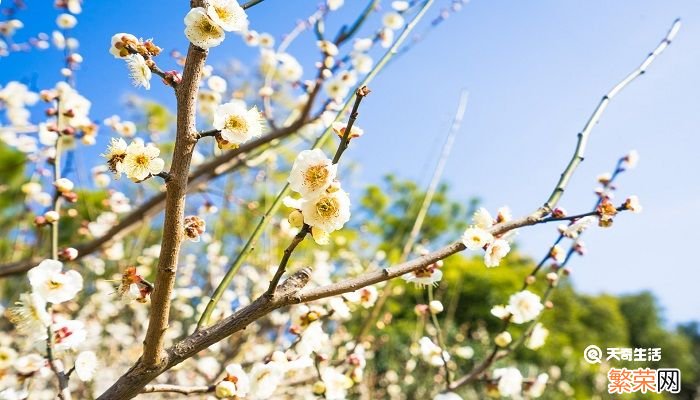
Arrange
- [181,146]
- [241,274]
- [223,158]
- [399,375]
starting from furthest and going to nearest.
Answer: [399,375]
[241,274]
[223,158]
[181,146]

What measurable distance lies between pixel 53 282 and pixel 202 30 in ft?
2.54

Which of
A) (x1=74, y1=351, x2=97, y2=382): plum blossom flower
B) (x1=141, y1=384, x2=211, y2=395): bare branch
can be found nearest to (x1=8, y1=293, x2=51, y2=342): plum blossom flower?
(x1=74, y1=351, x2=97, y2=382): plum blossom flower

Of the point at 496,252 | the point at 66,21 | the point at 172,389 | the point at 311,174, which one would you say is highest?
the point at 66,21

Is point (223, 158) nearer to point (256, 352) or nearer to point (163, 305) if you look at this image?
point (163, 305)

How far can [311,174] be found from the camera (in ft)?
2.72

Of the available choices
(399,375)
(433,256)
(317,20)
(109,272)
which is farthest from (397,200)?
(433,256)

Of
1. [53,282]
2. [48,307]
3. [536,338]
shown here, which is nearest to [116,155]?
[53,282]

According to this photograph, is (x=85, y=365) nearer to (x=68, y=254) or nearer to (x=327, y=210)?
(x=68, y=254)

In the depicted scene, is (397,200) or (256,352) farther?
(397,200)

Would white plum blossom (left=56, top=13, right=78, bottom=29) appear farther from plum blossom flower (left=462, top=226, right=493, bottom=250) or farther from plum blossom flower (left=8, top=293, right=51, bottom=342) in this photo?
plum blossom flower (left=462, top=226, right=493, bottom=250)

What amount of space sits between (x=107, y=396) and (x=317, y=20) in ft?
6.91

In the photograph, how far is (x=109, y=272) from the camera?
5934mm

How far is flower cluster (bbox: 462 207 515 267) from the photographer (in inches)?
40.2

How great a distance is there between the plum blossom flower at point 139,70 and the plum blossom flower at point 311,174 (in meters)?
0.35
